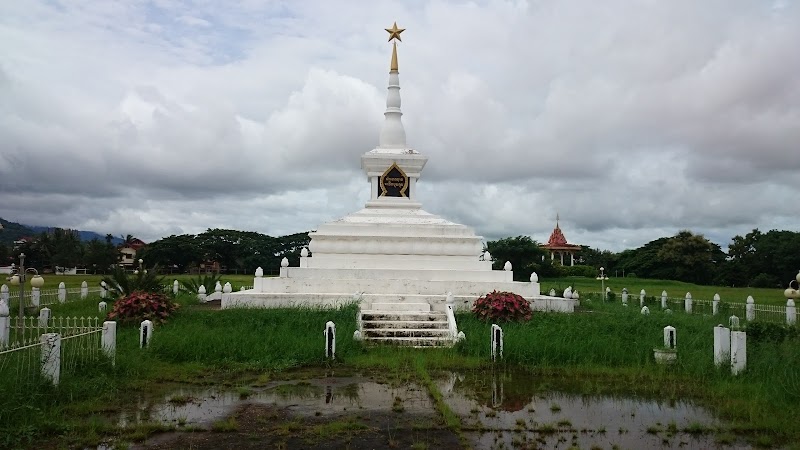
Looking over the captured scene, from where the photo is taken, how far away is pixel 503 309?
17.2m

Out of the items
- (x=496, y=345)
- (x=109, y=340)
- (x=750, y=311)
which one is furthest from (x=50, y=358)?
(x=750, y=311)

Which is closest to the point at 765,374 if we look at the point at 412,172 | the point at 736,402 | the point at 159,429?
the point at 736,402

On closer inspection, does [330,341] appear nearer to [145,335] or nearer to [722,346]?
[145,335]

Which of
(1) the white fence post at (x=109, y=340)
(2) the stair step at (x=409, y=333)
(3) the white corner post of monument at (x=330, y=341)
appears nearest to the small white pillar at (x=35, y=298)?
(1) the white fence post at (x=109, y=340)

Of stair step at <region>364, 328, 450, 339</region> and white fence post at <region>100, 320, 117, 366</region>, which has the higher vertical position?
white fence post at <region>100, 320, 117, 366</region>

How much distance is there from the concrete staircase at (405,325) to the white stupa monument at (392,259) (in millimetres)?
127

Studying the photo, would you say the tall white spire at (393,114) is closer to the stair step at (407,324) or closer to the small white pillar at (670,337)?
the stair step at (407,324)

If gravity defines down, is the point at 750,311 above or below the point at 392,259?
below

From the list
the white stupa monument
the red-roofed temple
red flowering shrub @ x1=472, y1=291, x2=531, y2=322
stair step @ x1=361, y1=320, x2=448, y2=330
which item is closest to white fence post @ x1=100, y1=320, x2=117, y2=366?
stair step @ x1=361, y1=320, x2=448, y2=330

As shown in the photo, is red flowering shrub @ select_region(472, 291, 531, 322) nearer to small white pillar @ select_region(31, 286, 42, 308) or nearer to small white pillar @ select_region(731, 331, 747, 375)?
small white pillar @ select_region(731, 331, 747, 375)

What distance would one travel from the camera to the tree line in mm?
46812

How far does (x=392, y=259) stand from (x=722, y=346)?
493 inches

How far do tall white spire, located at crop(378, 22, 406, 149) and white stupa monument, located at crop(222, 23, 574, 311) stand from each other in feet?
0.14

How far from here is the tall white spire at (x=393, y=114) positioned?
27.4 meters
